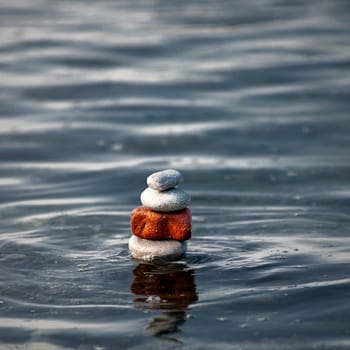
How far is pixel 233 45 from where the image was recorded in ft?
54.3

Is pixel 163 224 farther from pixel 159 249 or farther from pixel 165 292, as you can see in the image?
pixel 165 292

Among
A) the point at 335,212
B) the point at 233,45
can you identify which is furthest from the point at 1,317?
the point at 233,45

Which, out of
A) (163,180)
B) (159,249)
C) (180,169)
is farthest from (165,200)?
(180,169)

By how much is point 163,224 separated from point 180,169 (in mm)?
3283

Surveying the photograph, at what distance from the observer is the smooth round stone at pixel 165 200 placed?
7.49m

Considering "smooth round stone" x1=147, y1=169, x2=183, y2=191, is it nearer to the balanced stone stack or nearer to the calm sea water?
the balanced stone stack

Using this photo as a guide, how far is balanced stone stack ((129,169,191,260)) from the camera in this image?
7.51 m

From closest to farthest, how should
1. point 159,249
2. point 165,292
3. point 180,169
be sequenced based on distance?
point 165,292 < point 159,249 < point 180,169

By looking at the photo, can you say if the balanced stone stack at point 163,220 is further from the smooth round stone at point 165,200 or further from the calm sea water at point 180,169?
the calm sea water at point 180,169

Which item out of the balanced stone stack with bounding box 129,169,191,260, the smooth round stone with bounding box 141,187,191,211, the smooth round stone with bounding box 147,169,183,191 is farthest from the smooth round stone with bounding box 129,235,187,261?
the smooth round stone with bounding box 147,169,183,191

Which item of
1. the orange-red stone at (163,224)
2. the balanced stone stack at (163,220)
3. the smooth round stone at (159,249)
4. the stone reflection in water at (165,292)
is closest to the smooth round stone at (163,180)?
the balanced stone stack at (163,220)

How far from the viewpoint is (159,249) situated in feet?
24.9

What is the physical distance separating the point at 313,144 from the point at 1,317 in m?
5.95

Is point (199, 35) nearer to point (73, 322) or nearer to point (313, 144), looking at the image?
point (313, 144)
